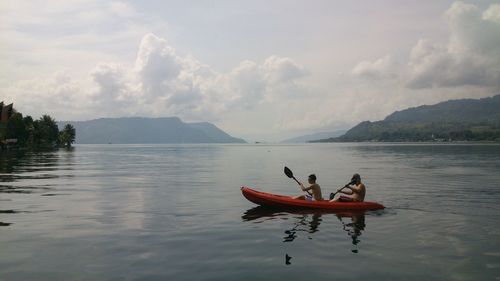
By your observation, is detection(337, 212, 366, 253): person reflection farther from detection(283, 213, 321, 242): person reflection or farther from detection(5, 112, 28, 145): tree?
detection(5, 112, 28, 145): tree

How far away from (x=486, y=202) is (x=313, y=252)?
20.0m

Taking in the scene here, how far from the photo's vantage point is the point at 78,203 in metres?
28.1

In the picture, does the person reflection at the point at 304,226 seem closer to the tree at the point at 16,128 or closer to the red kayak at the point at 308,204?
→ the red kayak at the point at 308,204

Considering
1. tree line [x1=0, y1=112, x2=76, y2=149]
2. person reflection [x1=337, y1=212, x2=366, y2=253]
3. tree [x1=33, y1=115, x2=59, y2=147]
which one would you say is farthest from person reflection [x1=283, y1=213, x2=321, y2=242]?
tree [x1=33, y1=115, x2=59, y2=147]

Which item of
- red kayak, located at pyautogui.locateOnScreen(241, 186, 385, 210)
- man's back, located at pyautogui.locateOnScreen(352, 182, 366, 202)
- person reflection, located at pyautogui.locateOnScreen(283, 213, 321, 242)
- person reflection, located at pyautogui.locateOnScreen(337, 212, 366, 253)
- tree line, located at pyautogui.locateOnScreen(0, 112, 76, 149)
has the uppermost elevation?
tree line, located at pyautogui.locateOnScreen(0, 112, 76, 149)

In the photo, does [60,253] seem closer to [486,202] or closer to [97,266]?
[97,266]

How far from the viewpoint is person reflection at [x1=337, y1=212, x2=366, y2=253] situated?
703 inches

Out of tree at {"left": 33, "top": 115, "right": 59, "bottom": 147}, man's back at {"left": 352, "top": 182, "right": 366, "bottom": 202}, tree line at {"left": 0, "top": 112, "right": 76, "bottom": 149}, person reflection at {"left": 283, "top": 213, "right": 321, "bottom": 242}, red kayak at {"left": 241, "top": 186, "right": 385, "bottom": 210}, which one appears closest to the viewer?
person reflection at {"left": 283, "top": 213, "right": 321, "bottom": 242}

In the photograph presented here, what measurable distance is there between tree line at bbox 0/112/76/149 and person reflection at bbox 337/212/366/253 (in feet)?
429

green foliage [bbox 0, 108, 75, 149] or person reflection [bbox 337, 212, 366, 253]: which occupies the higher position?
green foliage [bbox 0, 108, 75, 149]

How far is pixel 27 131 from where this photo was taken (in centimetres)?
14412

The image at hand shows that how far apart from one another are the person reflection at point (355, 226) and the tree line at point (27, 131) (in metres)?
131

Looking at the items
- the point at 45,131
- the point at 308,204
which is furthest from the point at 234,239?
the point at 45,131

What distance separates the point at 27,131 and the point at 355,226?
149m
